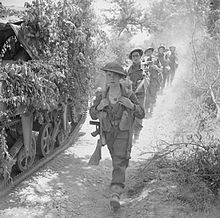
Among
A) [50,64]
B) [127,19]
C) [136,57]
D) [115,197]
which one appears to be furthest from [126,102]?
[127,19]

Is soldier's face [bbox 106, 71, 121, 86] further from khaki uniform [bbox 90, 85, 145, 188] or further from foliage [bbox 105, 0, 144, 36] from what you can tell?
foliage [bbox 105, 0, 144, 36]

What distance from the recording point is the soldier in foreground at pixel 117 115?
3.91 m

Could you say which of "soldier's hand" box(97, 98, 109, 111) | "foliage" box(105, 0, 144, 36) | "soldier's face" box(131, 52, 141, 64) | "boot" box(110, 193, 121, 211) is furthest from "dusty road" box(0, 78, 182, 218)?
"foliage" box(105, 0, 144, 36)

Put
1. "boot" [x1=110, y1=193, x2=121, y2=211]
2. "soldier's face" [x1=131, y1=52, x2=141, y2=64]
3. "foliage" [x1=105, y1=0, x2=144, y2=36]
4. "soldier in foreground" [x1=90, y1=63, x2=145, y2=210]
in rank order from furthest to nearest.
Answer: "foliage" [x1=105, y1=0, x2=144, y2=36] → "soldier's face" [x1=131, y1=52, x2=141, y2=64] → "soldier in foreground" [x1=90, y1=63, x2=145, y2=210] → "boot" [x1=110, y1=193, x2=121, y2=211]

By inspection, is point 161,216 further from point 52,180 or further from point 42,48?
point 42,48

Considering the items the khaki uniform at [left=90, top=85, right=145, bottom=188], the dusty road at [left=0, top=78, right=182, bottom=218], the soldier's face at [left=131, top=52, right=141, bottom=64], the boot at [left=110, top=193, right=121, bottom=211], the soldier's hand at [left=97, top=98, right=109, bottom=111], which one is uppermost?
the soldier's face at [left=131, top=52, right=141, bottom=64]

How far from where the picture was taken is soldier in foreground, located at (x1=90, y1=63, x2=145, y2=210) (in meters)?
3.91

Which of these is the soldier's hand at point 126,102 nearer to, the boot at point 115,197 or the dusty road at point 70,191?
the dusty road at point 70,191

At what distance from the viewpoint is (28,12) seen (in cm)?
444

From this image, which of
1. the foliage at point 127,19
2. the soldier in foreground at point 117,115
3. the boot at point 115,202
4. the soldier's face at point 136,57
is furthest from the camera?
the foliage at point 127,19

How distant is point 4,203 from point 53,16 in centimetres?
284

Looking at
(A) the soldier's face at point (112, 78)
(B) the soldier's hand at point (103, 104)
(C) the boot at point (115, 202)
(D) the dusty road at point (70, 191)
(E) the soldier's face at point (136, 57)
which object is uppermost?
(E) the soldier's face at point (136, 57)

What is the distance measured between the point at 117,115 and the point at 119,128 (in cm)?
18

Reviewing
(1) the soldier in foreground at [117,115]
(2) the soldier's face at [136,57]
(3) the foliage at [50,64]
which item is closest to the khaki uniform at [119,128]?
(1) the soldier in foreground at [117,115]
